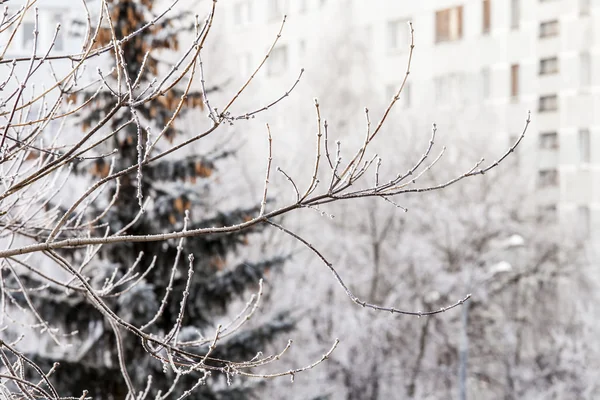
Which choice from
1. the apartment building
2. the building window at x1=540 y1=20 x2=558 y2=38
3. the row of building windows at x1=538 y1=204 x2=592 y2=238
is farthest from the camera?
the building window at x1=540 y1=20 x2=558 y2=38

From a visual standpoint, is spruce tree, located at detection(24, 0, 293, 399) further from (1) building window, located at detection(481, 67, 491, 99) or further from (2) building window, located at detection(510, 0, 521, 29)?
(1) building window, located at detection(481, 67, 491, 99)

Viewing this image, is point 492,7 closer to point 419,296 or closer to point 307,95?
point 307,95

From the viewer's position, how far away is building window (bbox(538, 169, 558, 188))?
32562mm

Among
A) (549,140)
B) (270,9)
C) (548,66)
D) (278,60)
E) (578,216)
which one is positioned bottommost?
(578,216)

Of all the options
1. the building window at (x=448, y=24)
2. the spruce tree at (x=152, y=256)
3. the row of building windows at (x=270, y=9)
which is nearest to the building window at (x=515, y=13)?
the building window at (x=448, y=24)

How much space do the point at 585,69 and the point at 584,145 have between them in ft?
8.12

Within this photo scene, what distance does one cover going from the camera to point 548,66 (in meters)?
33.7

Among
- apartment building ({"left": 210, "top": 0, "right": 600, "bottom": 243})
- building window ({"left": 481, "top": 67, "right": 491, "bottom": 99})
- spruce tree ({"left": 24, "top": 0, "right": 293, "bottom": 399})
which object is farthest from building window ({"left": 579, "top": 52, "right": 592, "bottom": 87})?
spruce tree ({"left": 24, "top": 0, "right": 293, "bottom": 399})

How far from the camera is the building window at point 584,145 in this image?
108ft

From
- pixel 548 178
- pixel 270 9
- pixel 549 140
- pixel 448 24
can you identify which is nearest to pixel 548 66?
pixel 549 140

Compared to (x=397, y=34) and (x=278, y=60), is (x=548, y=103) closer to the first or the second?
(x=397, y=34)

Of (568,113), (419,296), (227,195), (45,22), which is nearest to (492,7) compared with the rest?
(568,113)

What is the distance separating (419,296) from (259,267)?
13.8 m

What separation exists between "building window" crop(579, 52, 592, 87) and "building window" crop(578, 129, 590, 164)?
5.33 ft
